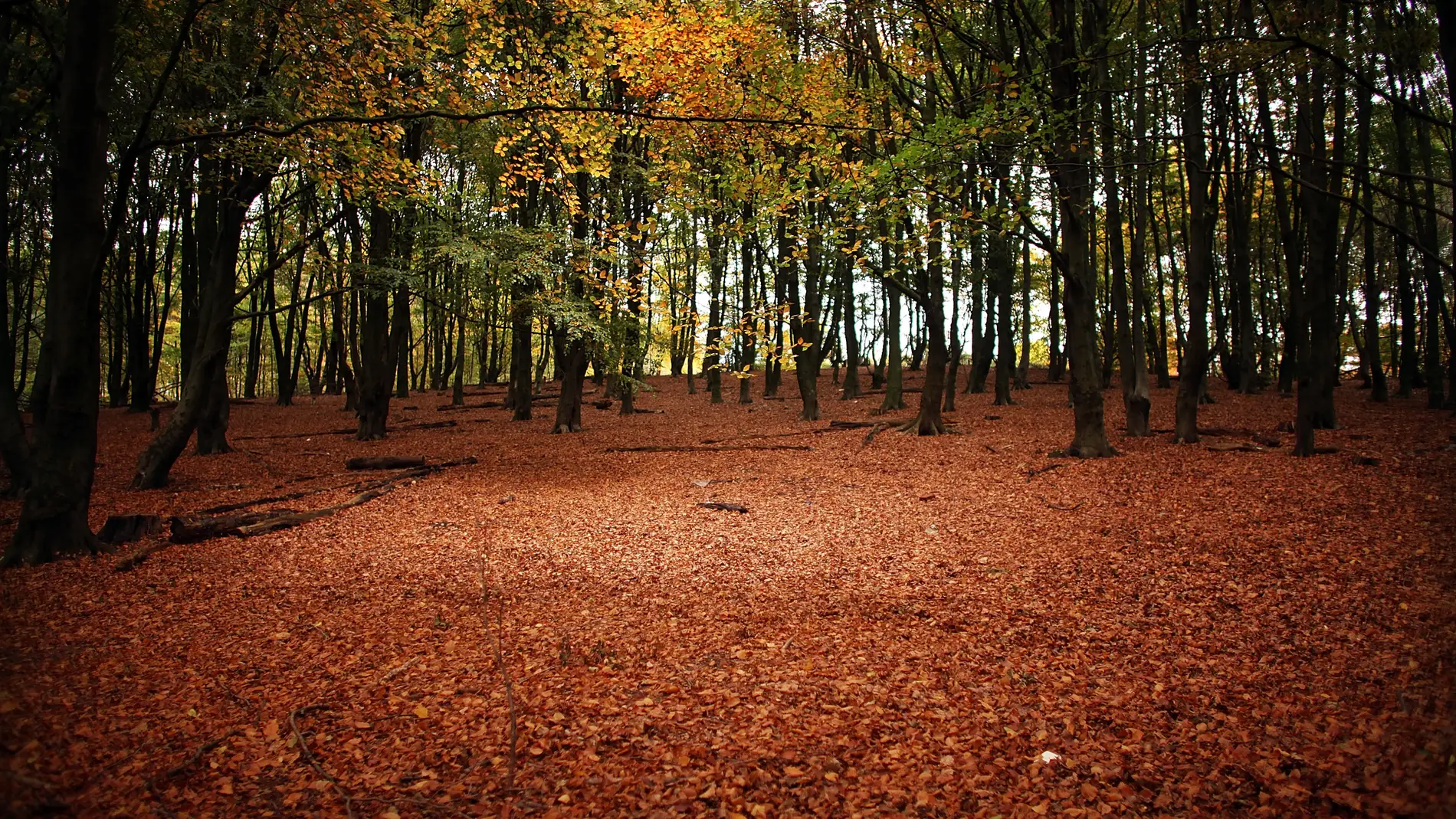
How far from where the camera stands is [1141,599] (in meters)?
4.84

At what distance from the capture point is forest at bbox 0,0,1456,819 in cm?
304

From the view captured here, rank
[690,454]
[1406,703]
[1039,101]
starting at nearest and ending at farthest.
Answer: [1406,703] < [1039,101] < [690,454]

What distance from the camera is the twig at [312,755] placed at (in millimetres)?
2699

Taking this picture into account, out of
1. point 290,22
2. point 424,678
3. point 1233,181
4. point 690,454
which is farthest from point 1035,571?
point 1233,181

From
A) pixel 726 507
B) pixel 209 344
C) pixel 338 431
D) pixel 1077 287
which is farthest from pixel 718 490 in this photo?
pixel 338 431

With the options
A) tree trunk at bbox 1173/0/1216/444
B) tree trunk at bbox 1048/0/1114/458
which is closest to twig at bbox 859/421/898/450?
tree trunk at bbox 1048/0/1114/458

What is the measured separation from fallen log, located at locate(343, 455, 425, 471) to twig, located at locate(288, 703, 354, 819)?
8402 mm

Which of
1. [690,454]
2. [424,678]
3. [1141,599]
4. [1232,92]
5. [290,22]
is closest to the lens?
[424,678]

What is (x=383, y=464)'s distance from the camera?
11078 mm

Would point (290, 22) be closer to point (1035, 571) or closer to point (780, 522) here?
point (780, 522)

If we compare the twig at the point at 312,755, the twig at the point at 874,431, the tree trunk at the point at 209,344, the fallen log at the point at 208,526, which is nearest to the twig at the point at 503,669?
the twig at the point at 312,755

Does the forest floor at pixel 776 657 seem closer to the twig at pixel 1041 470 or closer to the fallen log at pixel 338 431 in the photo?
the twig at pixel 1041 470

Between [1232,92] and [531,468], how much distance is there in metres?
16.4

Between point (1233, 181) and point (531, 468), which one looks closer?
point (531, 468)
